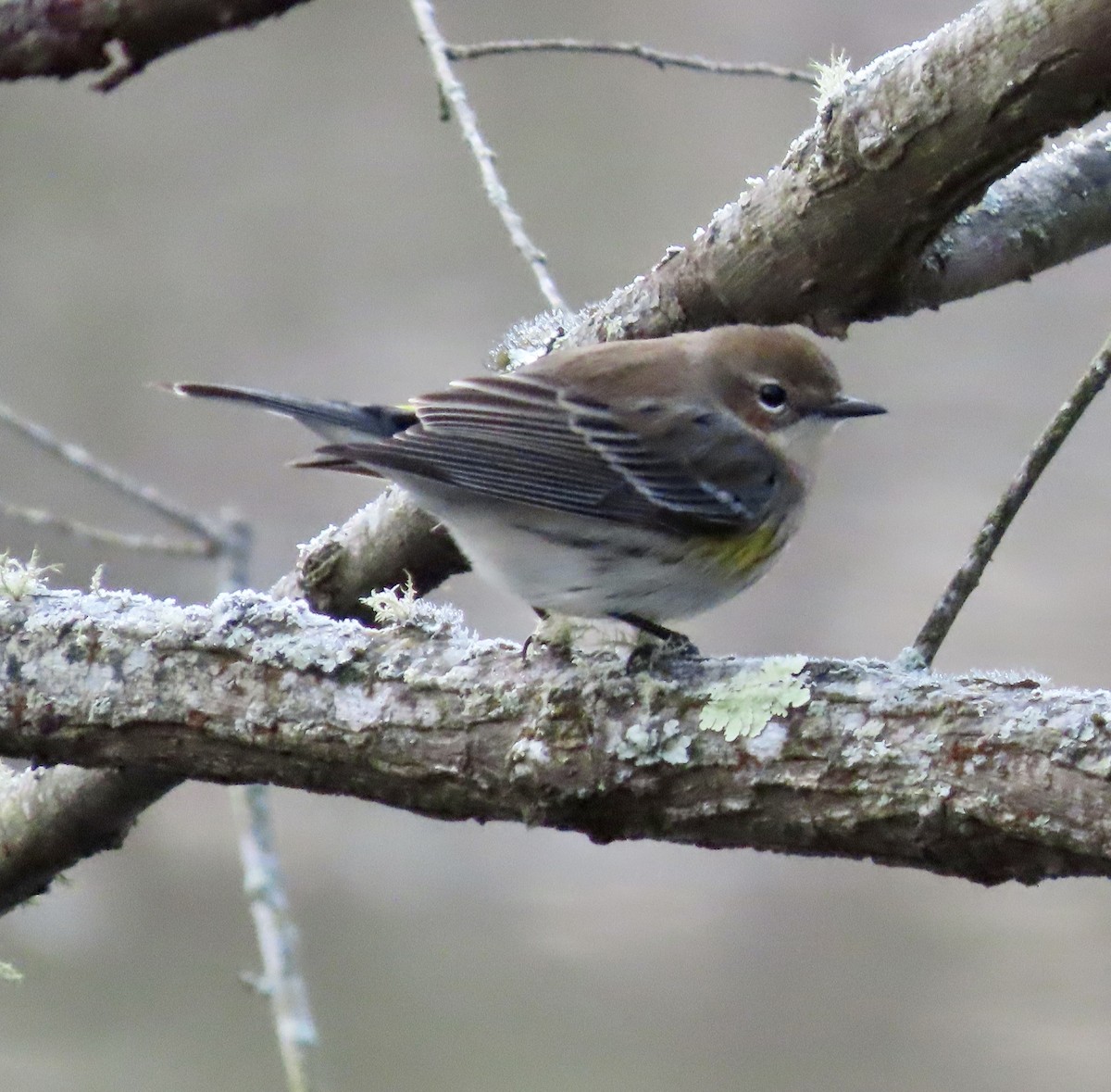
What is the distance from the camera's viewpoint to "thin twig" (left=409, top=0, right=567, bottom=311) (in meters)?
3.60

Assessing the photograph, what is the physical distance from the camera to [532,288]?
800 centimetres

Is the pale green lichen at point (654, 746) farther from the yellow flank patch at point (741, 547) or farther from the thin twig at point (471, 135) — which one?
the thin twig at point (471, 135)

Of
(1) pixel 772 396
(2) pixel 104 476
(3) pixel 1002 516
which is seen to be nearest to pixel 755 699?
(3) pixel 1002 516

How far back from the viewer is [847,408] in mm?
4145

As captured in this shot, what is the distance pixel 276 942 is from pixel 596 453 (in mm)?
1389

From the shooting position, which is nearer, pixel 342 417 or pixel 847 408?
pixel 342 417

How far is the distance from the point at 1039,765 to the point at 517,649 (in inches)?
38.3

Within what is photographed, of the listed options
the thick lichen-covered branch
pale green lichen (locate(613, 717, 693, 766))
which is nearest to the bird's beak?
the thick lichen-covered branch

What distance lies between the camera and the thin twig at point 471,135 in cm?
360

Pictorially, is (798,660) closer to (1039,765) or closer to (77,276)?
(1039,765)

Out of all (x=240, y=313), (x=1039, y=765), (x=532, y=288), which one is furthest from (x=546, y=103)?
(x=1039, y=765)

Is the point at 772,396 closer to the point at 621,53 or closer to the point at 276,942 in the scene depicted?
the point at 621,53

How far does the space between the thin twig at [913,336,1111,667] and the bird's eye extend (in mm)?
1037

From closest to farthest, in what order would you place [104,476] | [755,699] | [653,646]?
[755,699] → [653,646] → [104,476]
